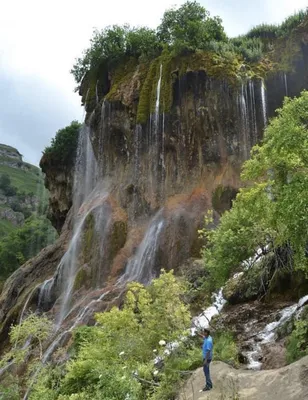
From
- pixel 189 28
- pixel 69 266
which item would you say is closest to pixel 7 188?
pixel 69 266

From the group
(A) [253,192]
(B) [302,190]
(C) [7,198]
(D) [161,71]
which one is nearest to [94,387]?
(A) [253,192]

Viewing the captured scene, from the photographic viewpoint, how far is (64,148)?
4925 centimetres

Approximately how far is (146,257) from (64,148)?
2290 centimetres

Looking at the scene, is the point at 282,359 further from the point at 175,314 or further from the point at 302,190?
the point at 302,190

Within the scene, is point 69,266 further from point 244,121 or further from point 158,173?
point 244,121

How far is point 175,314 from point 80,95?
34913 millimetres

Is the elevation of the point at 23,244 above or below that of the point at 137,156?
below

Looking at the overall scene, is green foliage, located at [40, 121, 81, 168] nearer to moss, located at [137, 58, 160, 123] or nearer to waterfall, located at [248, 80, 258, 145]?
moss, located at [137, 58, 160, 123]

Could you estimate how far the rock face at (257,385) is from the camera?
9.71 metres

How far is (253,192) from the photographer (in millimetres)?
14125

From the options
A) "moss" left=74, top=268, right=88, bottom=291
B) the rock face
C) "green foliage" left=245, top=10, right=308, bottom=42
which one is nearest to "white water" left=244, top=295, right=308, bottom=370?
the rock face

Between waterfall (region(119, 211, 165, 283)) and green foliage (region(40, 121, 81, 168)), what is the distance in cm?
1969

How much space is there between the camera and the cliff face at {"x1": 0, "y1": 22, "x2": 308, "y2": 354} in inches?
1228

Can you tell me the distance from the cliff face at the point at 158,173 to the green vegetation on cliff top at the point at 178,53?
28 centimetres
